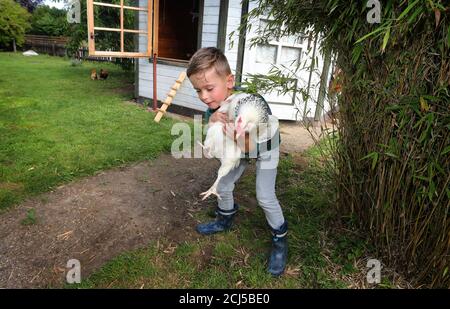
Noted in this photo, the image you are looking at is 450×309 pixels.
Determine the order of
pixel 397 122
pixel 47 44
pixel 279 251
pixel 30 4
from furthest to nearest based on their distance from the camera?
pixel 30 4 → pixel 47 44 → pixel 279 251 → pixel 397 122

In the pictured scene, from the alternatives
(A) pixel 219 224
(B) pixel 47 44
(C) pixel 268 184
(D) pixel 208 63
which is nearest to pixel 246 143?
(C) pixel 268 184

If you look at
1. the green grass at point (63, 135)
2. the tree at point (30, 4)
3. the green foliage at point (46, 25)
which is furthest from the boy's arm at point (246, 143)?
the tree at point (30, 4)

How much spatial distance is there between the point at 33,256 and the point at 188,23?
312 inches

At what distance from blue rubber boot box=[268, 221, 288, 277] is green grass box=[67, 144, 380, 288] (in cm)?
7

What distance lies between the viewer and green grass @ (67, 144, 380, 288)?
219 centimetres

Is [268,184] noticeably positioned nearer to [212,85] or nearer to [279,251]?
[279,251]

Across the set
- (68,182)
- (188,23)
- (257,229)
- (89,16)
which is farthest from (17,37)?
(257,229)

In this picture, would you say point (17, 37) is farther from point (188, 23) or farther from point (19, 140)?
point (19, 140)

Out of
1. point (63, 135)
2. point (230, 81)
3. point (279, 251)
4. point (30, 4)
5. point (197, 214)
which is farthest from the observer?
point (30, 4)

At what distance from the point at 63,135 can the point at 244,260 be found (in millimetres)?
3771

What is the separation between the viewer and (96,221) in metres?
2.81

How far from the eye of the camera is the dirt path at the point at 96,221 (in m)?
2.30

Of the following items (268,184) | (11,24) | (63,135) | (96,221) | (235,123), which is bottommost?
(96,221)

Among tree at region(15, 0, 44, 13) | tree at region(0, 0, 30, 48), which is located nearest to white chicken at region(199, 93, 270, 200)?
tree at region(0, 0, 30, 48)
